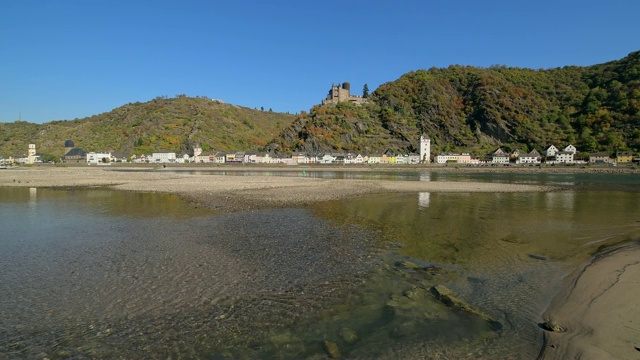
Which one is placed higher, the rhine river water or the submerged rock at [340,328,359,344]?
the rhine river water

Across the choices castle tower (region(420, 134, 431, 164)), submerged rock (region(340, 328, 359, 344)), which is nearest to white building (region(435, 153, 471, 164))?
castle tower (region(420, 134, 431, 164))

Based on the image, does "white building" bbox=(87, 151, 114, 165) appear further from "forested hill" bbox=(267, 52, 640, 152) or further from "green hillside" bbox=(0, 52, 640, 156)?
"forested hill" bbox=(267, 52, 640, 152)

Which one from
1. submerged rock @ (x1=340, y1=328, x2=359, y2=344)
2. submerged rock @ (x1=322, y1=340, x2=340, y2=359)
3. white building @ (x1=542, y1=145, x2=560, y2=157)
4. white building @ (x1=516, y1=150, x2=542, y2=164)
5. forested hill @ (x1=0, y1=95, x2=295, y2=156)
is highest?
forested hill @ (x1=0, y1=95, x2=295, y2=156)

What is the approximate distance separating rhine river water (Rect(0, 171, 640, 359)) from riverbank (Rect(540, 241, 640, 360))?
357mm

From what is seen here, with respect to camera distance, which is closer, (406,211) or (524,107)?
(406,211)

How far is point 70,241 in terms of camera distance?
13.0 metres

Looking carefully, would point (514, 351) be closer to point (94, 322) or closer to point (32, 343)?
point (94, 322)

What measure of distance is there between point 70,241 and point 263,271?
8553 mm

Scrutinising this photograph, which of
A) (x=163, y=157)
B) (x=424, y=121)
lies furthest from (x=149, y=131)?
(x=424, y=121)

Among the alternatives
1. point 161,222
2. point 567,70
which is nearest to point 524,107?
point 567,70

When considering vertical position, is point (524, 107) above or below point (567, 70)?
below

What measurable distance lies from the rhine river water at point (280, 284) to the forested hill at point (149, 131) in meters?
135

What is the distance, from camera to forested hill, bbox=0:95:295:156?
470 feet

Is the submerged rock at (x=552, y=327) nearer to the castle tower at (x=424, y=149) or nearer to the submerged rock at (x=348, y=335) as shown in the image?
the submerged rock at (x=348, y=335)
